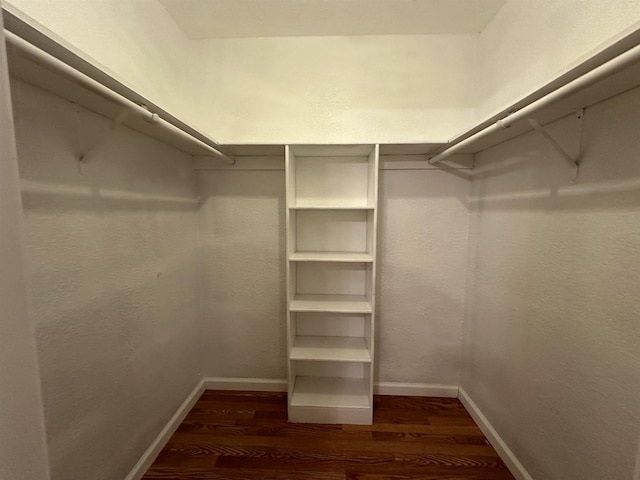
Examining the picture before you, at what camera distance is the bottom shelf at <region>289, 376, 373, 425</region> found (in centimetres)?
177

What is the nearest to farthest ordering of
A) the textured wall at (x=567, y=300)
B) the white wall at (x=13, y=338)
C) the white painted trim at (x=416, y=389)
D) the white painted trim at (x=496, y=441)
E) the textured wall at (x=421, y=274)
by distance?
the white wall at (x=13, y=338) → the textured wall at (x=567, y=300) → the white painted trim at (x=496, y=441) → the textured wall at (x=421, y=274) → the white painted trim at (x=416, y=389)

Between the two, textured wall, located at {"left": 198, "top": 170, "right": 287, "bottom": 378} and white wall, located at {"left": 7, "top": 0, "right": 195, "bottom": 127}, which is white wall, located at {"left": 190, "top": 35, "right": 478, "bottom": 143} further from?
textured wall, located at {"left": 198, "top": 170, "right": 287, "bottom": 378}

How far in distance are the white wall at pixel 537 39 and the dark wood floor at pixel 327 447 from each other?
1.82 metres

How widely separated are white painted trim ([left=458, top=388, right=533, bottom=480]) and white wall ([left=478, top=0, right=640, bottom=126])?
1.73m

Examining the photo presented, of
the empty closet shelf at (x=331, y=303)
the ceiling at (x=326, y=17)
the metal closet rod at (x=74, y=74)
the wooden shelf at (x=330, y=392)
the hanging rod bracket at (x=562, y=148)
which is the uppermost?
the ceiling at (x=326, y=17)

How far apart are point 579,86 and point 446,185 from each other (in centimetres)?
117

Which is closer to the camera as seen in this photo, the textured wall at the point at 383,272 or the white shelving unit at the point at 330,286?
the white shelving unit at the point at 330,286

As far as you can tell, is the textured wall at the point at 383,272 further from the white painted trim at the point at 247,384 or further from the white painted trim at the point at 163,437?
the white painted trim at the point at 163,437

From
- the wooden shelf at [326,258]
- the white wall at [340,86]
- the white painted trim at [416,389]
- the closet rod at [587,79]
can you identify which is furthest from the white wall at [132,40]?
the white painted trim at [416,389]

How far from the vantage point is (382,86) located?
1862mm

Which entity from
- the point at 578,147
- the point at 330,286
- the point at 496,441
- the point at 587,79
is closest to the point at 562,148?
the point at 578,147

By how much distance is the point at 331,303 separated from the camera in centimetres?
183

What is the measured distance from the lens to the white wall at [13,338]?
403mm

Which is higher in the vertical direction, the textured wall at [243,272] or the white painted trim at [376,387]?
the textured wall at [243,272]
